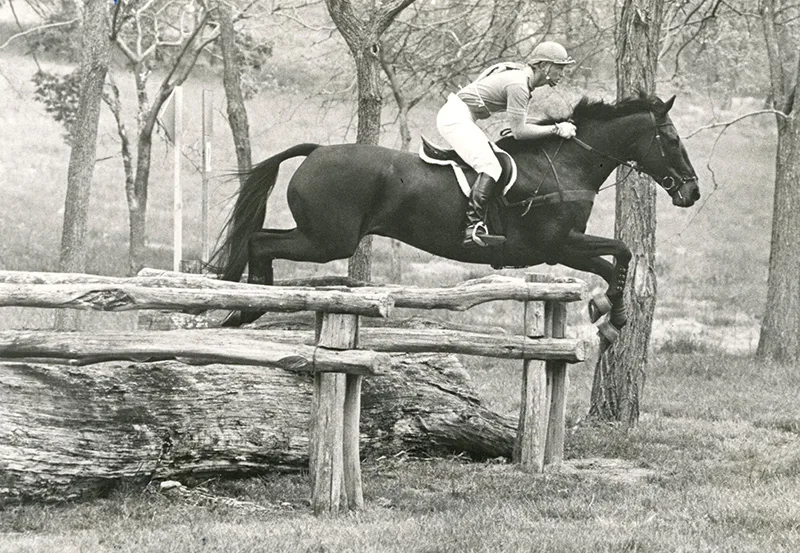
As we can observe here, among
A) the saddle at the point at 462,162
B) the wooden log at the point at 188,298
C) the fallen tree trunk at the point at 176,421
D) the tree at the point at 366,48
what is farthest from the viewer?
the tree at the point at 366,48

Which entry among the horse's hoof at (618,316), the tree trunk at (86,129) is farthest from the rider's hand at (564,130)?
the tree trunk at (86,129)

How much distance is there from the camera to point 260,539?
17.1 feet

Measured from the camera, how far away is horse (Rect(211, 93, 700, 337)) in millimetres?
7746

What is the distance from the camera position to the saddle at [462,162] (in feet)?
25.4

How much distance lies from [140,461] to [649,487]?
3.29 metres

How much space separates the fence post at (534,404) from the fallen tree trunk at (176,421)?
1.62 ft

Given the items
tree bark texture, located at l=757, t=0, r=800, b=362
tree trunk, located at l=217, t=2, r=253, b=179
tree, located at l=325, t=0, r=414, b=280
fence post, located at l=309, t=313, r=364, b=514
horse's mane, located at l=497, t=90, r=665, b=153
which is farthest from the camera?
tree trunk, located at l=217, t=2, r=253, b=179

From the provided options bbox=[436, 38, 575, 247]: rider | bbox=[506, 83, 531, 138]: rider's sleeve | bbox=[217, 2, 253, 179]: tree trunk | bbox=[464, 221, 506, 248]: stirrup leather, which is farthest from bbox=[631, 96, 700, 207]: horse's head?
bbox=[217, 2, 253, 179]: tree trunk

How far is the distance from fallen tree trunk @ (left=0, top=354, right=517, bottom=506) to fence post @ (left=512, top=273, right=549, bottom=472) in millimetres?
494

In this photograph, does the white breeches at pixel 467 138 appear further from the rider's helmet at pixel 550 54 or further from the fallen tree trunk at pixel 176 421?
the fallen tree trunk at pixel 176 421

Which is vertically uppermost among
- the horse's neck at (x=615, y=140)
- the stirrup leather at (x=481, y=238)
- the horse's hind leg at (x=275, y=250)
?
the horse's neck at (x=615, y=140)

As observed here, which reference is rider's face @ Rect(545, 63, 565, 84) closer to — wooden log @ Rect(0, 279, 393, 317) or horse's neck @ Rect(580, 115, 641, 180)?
horse's neck @ Rect(580, 115, 641, 180)

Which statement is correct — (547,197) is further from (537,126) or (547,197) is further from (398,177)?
(398,177)

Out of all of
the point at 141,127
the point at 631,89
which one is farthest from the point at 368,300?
the point at 141,127
